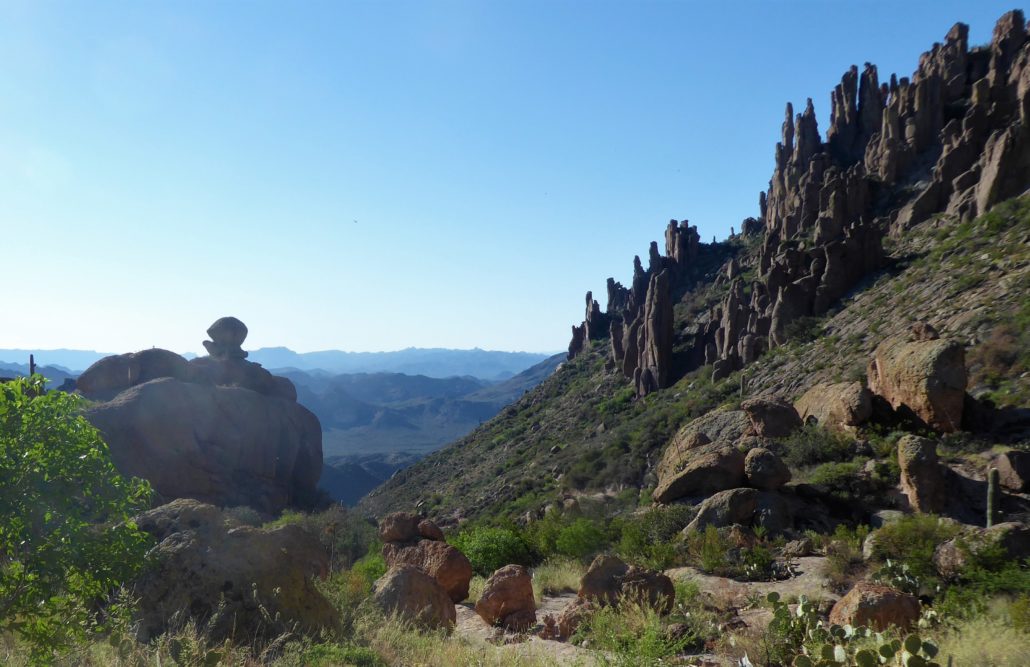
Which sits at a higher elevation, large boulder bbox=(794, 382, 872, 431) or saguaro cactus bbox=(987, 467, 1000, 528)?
large boulder bbox=(794, 382, 872, 431)

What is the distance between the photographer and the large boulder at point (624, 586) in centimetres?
848

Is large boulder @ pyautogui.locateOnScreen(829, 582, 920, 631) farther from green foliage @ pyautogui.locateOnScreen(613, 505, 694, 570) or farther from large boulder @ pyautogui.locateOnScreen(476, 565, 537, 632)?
green foliage @ pyautogui.locateOnScreen(613, 505, 694, 570)

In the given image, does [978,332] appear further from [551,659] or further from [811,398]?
[551,659]

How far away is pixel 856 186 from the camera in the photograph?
139 ft

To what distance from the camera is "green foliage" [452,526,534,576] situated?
1461cm

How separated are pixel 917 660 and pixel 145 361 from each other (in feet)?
128

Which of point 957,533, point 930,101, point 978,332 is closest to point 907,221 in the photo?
point 930,101

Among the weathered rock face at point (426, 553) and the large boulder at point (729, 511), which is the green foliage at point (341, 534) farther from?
the large boulder at point (729, 511)

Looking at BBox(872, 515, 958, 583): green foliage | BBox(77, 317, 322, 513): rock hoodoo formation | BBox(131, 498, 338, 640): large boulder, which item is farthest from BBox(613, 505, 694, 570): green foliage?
BBox(77, 317, 322, 513): rock hoodoo formation

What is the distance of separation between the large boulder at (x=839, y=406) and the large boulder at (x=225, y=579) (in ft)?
43.4

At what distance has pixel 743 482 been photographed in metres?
13.8

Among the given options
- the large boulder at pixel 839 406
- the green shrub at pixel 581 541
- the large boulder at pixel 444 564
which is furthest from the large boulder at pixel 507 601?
the large boulder at pixel 839 406

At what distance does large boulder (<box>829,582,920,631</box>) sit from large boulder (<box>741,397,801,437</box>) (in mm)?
10249

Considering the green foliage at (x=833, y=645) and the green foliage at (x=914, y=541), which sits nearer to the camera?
the green foliage at (x=833, y=645)
